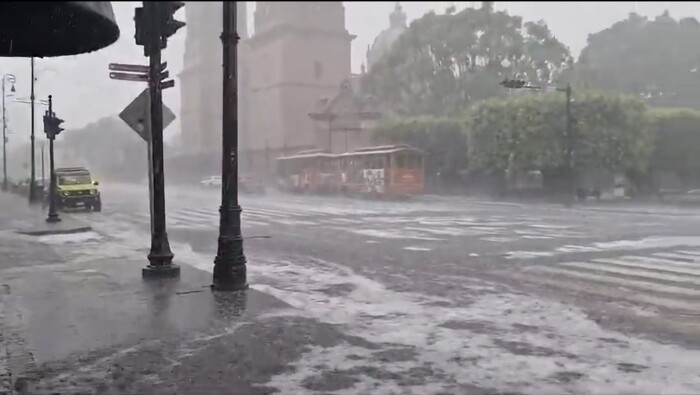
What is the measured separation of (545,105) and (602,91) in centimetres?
532

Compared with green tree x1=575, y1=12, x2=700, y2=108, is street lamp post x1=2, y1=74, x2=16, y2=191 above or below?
below

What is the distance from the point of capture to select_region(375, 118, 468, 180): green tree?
143ft

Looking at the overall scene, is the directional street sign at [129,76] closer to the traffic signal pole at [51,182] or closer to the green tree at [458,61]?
the traffic signal pole at [51,182]

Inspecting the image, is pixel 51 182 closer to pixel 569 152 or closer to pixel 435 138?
pixel 569 152

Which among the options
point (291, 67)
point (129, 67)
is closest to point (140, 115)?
point (129, 67)

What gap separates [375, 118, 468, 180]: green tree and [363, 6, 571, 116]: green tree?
136 cm

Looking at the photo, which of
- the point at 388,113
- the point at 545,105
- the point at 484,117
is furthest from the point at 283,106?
the point at 388,113

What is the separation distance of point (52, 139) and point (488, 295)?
10.8 m

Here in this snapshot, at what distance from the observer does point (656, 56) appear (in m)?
15.8

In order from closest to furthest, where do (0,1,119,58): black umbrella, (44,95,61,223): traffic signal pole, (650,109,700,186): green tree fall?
(0,1,119,58): black umbrella, (650,109,700,186): green tree, (44,95,61,223): traffic signal pole

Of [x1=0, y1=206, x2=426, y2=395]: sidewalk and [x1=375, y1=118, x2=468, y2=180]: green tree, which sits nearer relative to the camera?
[x1=0, y1=206, x2=426, y2=395]: sidewalk

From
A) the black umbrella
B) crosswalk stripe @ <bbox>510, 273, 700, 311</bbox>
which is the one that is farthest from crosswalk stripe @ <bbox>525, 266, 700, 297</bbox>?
the black umbrella

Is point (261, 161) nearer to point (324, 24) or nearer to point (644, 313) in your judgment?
point (324, 24)

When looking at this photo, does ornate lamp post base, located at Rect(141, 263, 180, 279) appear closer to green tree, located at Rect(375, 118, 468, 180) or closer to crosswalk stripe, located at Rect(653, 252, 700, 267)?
crosswalk stripe, located at Rect(653, 252, 700, 267)
